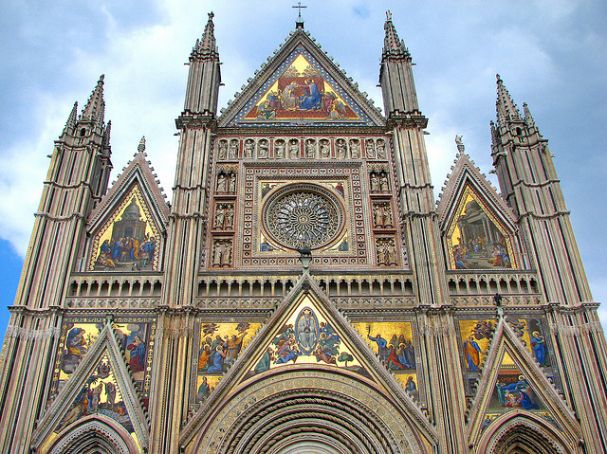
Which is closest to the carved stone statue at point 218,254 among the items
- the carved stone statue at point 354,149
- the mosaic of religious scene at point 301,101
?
the mosaic of religious scene at point 301,101

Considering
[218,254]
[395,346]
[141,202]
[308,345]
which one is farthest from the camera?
[141,202]

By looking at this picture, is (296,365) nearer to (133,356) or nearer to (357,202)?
(133,356)

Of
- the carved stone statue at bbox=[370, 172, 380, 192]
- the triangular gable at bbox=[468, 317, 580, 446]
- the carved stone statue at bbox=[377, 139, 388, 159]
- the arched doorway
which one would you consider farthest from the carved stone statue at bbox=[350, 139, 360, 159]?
the arched doorway

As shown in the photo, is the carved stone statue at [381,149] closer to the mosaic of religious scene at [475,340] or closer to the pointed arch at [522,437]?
Answer: the mosaic of religious scene at [475,340]

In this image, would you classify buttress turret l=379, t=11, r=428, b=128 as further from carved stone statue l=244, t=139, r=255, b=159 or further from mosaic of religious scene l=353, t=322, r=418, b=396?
mosaic of religious scene l=353, t=322, r=418, b=396

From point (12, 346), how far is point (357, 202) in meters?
10.8

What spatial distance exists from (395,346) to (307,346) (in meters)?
2.42

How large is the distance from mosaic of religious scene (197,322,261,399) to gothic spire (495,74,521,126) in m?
11.3

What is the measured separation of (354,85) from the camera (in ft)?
71.5

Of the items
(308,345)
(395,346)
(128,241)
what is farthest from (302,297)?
(128,241)

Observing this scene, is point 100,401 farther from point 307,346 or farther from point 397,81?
point 397,81

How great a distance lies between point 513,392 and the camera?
15.8 metres

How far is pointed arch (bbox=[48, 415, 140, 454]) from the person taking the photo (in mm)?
14844

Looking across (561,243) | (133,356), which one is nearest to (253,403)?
(133,356)
